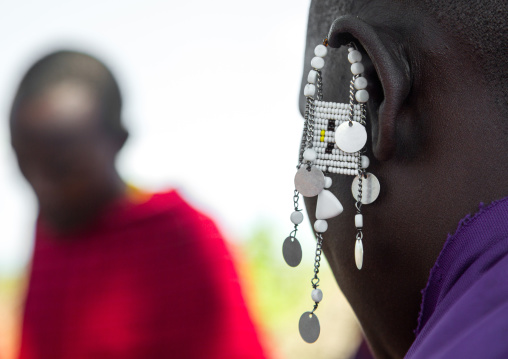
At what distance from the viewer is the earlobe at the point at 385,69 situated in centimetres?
55

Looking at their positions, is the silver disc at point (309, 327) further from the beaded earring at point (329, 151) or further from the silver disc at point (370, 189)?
the silver disc at point (370, 189)

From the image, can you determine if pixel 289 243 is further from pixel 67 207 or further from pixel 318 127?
pixel 67 207

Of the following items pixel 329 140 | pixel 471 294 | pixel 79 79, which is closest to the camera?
pixel 471 294

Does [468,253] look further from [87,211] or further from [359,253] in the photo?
[87,211]

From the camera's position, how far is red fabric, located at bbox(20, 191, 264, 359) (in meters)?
1.98

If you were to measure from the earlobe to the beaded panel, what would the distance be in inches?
2.5

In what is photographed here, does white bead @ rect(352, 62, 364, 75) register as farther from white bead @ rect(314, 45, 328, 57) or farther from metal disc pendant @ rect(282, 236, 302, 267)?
metal disc pendant @ rect(282, 236, 302, 267)

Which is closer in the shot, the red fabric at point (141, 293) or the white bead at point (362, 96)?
the white bead at point (362, 96)

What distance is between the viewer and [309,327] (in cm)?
72

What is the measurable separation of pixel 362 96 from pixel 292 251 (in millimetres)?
234

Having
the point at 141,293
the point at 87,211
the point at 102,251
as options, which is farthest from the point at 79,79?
the point at 141,293

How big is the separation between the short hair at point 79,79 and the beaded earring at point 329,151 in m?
1.48

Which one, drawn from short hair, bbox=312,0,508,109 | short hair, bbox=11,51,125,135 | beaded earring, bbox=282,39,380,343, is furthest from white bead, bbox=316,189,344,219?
short hair, bbox=11,51,125,135

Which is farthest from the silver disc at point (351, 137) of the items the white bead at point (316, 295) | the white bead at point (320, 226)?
the white bead at point (316, 295)
